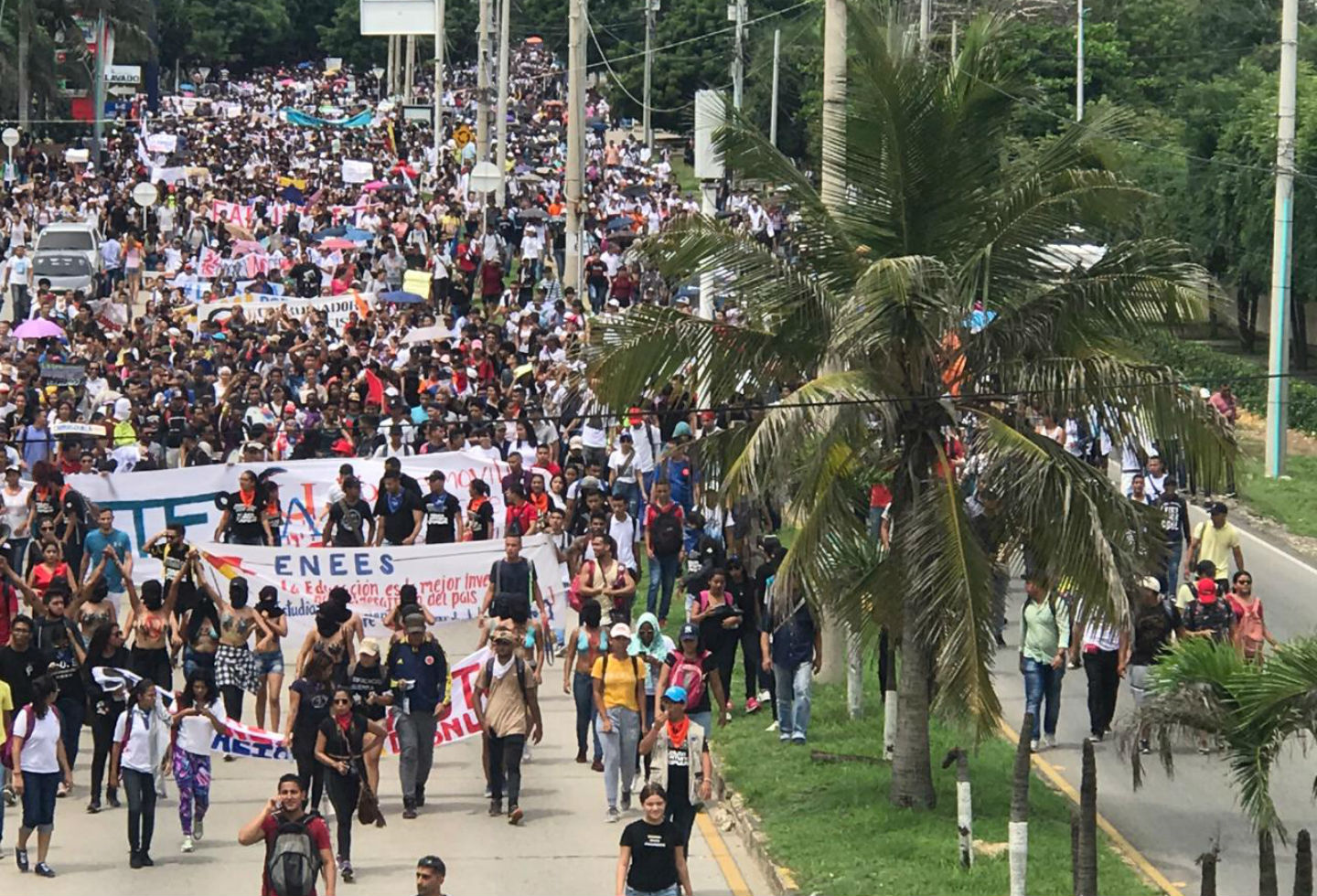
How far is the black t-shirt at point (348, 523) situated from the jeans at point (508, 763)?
5.04 meters

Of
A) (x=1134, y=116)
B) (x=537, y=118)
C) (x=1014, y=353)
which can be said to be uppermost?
(x=537, y=118)

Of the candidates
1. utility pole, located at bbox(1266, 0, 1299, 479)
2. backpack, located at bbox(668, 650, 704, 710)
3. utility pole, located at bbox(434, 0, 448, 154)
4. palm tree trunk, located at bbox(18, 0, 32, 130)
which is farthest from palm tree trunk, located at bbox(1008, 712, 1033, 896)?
palm tree trunk, located at bbox(18, 0, 32, 130)

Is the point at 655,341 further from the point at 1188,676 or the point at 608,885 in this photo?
the point at 1188,676

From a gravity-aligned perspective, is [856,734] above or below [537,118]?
below

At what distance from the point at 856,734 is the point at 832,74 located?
18.4 feet

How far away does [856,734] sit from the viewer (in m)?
19.0

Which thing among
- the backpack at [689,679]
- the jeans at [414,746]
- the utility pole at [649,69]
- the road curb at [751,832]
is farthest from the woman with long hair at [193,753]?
the utility pole at [649,69]

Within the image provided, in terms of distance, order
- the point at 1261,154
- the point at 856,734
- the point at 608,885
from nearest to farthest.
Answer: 1. the point at 608,885
2. the point at 856,734
3. the point at 1261,154

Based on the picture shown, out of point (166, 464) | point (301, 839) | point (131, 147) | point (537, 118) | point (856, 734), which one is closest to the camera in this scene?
point (301, 839)

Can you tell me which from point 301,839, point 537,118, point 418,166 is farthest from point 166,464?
point 537,118

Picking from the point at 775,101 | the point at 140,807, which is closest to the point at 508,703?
the point at 140,807

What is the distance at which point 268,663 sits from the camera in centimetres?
1806

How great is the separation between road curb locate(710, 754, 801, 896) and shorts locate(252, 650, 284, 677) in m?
3.54

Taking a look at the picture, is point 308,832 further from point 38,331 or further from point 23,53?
point 23,53
